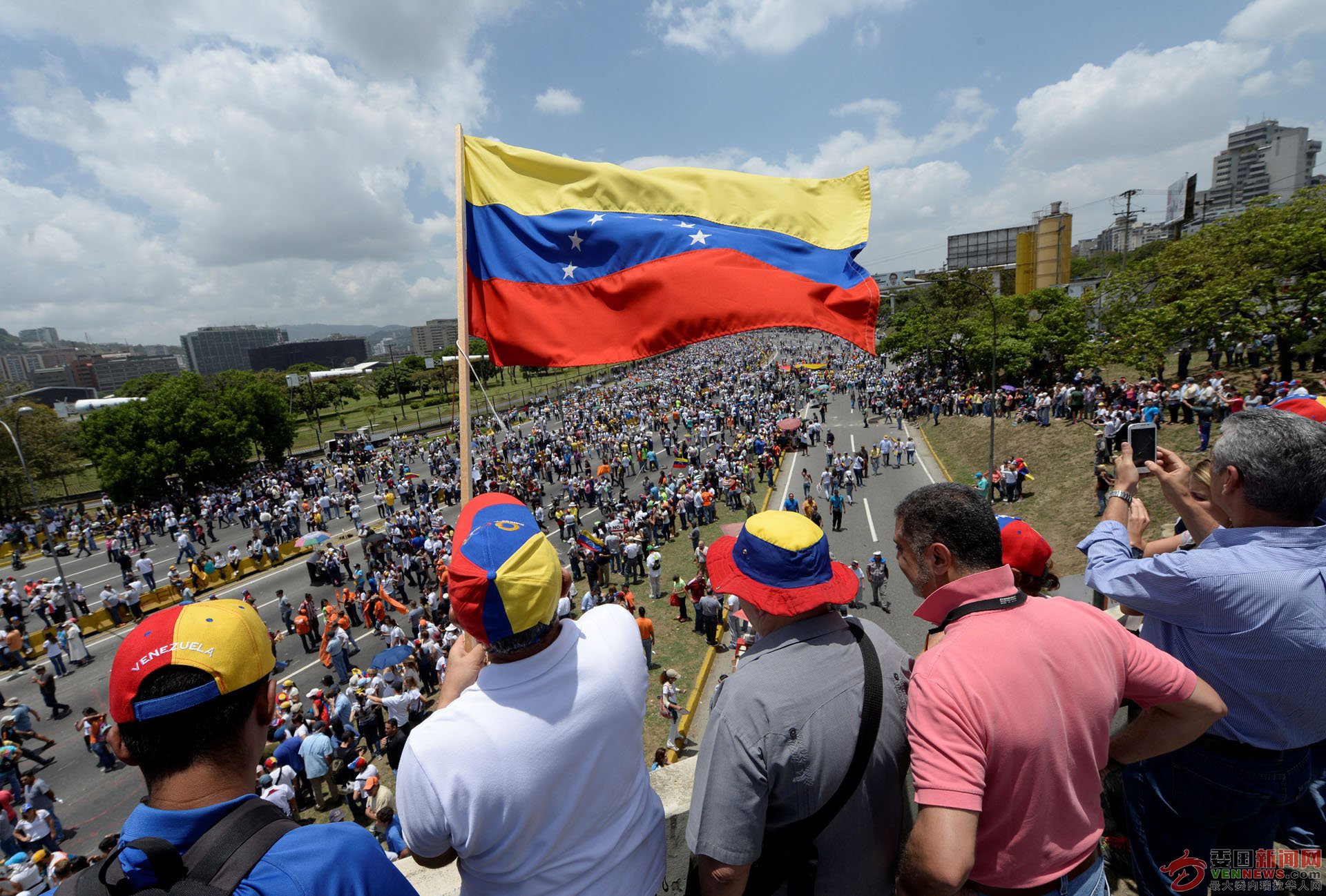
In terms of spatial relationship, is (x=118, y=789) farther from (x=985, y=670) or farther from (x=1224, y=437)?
(x=1224, y=437)

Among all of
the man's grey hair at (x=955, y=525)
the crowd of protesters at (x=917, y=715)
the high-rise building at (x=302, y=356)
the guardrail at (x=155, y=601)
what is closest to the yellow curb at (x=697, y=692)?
the crowd of protesters at (x=917, y=715)

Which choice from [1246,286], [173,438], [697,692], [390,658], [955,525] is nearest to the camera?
[955,525]

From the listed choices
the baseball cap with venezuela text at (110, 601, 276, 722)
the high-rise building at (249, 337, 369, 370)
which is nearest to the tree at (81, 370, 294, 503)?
the baseball cap with venezuela text at (110, 601, 276, 722)

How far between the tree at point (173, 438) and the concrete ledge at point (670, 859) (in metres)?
41.2

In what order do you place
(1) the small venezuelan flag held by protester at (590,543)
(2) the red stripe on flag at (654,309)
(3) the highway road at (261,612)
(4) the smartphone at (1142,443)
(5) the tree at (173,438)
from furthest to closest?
(5) the tree at (173,438) < (1) the small venezuelan flag held by protester at (590,543) < (3) the highway road at (261,612) < (2) the red stripe on flag at (654,309) < (4) the smartphone at (1142,443)

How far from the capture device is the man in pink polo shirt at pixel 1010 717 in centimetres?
152

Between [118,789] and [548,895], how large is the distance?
14846mm

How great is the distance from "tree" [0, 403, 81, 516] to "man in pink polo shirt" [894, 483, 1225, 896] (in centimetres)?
4690

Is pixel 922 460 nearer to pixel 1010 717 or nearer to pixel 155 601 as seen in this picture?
pixel 1010 717

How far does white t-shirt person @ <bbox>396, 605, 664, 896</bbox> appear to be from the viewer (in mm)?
1482

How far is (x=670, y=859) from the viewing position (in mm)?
2521

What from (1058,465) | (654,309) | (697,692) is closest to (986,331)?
(1058,465)

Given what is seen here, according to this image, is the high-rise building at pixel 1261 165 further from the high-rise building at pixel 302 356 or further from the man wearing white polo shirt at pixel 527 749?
the high-rise building at pixel 302 356

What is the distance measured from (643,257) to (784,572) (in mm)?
4193
